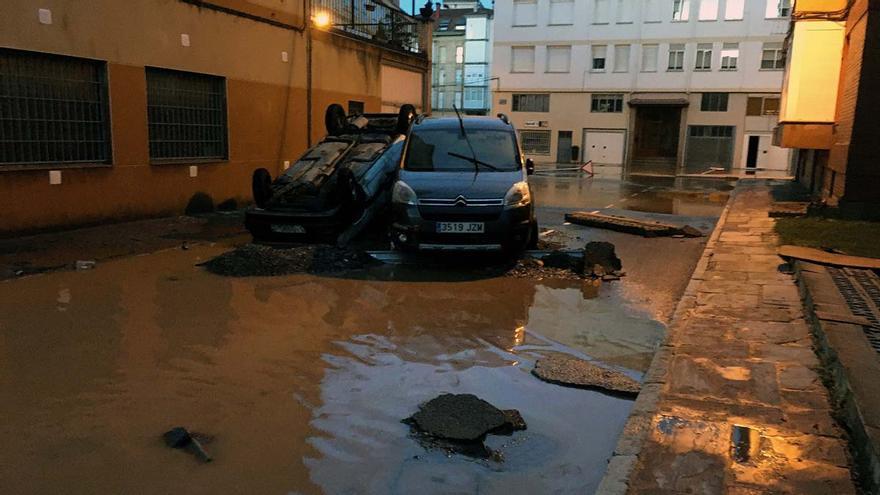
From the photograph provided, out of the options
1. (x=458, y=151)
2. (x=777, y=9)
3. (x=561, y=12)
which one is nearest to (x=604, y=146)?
(x=561, y=12)

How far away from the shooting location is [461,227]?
8.07 m

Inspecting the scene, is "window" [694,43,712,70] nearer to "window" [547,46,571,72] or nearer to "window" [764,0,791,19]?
"window" [764,0,791,19]

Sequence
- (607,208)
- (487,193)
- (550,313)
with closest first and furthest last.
A: 1. (550,313)
2. (487,193)
3. (607,208)

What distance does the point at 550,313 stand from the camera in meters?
6.71

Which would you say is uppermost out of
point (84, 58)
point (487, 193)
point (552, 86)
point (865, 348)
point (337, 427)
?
point (552, 86)

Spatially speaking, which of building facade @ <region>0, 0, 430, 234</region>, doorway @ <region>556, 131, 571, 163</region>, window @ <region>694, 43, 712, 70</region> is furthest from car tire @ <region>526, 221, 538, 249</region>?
window @ <region>694, 43, 712, 70</region>

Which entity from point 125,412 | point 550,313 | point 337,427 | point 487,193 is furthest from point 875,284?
point 125,412

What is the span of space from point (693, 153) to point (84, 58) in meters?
39.2

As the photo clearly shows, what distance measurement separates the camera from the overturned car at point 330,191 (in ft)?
31.0

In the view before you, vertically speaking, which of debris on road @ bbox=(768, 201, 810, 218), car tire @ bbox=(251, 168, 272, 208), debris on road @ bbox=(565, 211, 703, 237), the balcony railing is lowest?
debris on road @ bbox=(565, 211, 703, 237)

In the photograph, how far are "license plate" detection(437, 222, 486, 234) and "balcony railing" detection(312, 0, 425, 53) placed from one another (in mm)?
10290

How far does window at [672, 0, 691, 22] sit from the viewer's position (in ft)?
137

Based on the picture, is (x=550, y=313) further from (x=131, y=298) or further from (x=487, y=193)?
(x=131, y=298)

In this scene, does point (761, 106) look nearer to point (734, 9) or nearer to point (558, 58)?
point (734, 9)
